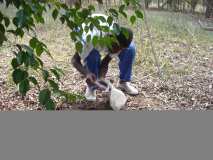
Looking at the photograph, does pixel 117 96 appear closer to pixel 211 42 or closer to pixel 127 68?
pixel 127 68

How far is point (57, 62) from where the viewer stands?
411 centimetres

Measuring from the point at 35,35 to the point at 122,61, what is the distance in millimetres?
2044

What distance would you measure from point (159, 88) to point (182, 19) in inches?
79.5

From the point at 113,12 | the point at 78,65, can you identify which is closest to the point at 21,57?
the point at 113,12

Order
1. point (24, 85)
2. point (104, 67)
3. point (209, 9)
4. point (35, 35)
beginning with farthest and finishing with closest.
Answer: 1. point (209, 9)
2. point (104, 67)
3. point (35, 35)
4. point (24, 85)

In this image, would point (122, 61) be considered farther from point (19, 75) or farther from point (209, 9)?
point (209, 9)

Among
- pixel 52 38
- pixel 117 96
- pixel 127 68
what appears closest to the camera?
pixel 117 96

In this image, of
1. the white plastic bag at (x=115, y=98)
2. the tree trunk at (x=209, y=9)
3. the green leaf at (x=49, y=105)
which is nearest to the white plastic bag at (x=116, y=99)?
the white plastic bag at (x=115, y=98)

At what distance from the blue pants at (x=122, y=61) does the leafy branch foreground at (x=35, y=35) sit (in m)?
1.63

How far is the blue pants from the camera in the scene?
9.75ft

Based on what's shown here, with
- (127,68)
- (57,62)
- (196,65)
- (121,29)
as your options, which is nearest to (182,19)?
(196,65)

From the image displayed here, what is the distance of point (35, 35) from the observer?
48.2 inches

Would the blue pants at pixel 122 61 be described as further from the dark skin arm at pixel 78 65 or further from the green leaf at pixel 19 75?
the green leaf at pixel 19 75

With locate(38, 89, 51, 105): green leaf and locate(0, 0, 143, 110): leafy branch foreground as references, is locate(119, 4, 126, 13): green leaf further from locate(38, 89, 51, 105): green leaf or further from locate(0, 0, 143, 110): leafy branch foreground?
locate(38, 89, 51, 105): green leaf
